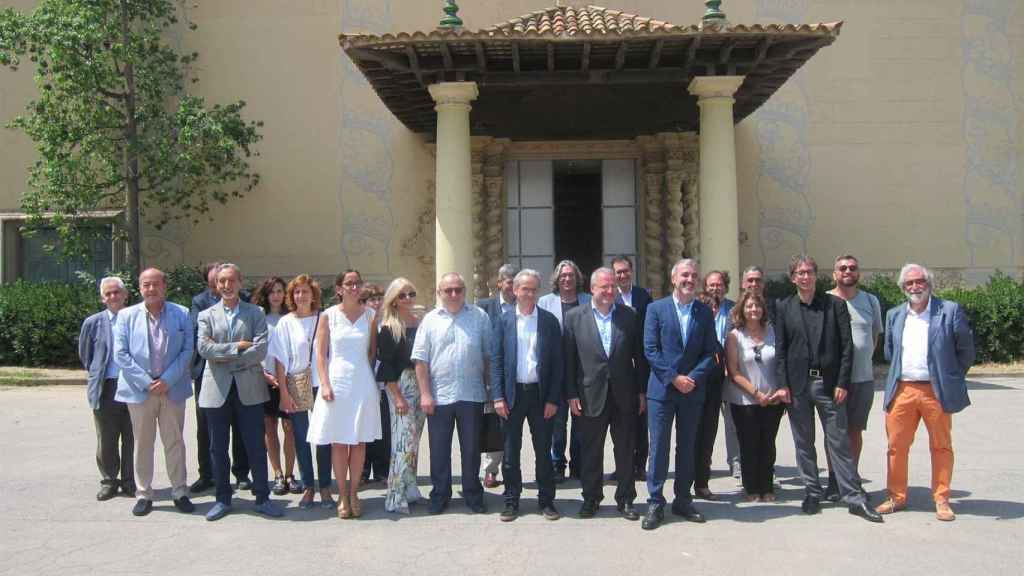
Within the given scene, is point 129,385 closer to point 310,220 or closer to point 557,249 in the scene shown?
point 310,220

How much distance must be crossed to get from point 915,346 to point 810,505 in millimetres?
1319

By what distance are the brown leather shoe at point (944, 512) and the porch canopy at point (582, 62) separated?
238 inches

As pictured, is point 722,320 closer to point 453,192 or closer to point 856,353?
point 856,353

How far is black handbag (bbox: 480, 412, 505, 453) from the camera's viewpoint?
6.80 m

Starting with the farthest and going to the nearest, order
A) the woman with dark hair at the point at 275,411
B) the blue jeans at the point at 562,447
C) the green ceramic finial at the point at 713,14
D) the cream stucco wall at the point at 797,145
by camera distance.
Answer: the cream stucco wall at the point at 797,145 → the green ceramic finial at the point at 713,14 → the blue jeans at the point at 562,447 → the woman with dark hair at the point at 275,411

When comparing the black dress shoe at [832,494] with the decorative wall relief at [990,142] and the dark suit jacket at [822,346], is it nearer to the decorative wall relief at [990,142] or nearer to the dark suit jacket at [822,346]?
the dark suit jacket at [822,346]

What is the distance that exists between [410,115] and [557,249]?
3823mm

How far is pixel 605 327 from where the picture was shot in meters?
6.40

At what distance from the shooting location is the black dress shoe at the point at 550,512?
621cm

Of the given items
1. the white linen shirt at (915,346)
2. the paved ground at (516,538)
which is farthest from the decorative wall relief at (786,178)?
the white linen shirt at (915,346)

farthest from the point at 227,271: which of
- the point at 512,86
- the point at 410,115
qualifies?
the point at 410,115

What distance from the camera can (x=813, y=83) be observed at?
1565cm

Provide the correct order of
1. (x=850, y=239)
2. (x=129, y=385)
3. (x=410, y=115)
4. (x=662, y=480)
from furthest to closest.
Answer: (x=850, y=239)
(x=410, y=115)
(x=129, y=385)
(x=662, y=480)

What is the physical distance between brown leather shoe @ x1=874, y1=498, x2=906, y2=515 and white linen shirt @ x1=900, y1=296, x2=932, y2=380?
863 millimetres
